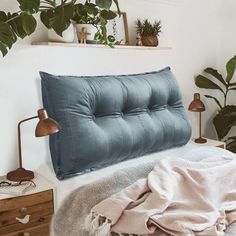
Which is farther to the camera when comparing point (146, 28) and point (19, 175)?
point (146, 28)

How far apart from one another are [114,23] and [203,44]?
995mm

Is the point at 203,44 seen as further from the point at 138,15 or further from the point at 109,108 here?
the point at 109,108

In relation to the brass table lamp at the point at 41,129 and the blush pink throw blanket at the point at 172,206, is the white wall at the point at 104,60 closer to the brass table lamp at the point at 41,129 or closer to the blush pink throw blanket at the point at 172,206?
the brass table lamp at the point at 41,129

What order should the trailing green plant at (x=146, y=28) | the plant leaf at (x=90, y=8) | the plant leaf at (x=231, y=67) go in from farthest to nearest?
the plant leaf at (x=231, y=67) < the trailing green plant at (x=146, y=28) < the plant leaf at (x=90, y=8)

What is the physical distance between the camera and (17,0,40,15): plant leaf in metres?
1.61

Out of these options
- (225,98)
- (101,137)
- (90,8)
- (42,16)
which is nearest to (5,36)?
(42,16)

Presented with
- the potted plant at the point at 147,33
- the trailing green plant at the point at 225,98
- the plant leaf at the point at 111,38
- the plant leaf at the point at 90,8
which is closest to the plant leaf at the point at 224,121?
the trailing green plant at the point at 225,98

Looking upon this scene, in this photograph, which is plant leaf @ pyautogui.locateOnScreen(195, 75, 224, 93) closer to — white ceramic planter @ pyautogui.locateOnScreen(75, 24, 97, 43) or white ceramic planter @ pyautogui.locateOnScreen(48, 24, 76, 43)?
white ceramic planter @ pyautogui.locateOnScreen(75, 24, 97, 43)

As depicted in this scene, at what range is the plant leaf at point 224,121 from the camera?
287 centimetres

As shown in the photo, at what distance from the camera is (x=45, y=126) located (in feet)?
5.34

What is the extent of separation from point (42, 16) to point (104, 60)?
59 centimetres

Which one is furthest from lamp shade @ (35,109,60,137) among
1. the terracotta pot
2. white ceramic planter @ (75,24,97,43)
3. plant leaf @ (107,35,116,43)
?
the terracotta pot

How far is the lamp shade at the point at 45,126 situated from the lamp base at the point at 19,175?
0.29 m

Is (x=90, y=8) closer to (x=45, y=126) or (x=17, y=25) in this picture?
(x=17, y=25)
